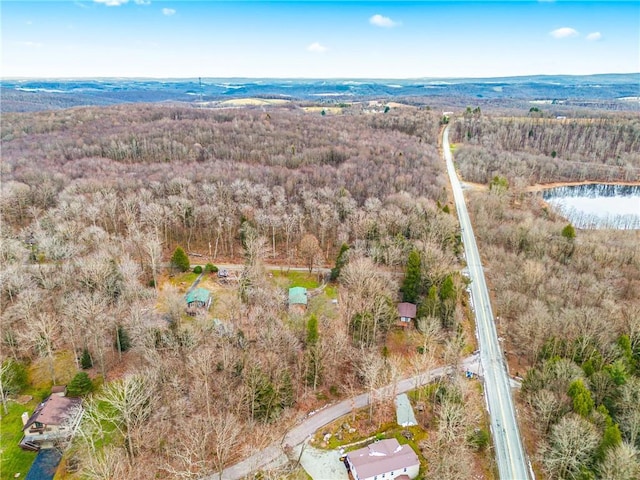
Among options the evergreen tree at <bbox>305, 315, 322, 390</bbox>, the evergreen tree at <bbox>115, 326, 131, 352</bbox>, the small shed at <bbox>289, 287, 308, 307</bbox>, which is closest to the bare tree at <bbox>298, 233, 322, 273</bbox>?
the small shed at <bbox>289, 287, 308, 307</bbox>

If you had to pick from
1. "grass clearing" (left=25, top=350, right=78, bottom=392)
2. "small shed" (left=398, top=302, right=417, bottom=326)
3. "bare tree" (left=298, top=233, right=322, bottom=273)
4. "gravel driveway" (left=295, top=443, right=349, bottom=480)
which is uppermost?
"bare tree" (left=298, top=233, right=322, bottom=273)

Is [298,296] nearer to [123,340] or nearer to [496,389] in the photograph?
[123,340]

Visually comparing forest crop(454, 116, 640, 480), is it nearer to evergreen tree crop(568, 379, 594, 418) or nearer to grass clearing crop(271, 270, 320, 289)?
evergreen tree crop(568, 379, 594, 418)

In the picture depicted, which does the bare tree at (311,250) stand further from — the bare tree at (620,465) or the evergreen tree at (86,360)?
the bare tree at (620,465)

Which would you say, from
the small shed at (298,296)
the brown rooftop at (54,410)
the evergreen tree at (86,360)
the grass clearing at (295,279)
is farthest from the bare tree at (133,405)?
the grass clearing at (295,279)

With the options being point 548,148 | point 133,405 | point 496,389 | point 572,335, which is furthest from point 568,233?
point 548,148

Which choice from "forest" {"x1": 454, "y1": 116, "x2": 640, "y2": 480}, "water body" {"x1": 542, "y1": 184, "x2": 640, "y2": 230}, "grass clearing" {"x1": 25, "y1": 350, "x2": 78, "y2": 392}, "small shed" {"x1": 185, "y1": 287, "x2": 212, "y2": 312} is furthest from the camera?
"water body" {"x1": 542, "y1": 184, "x2": 640, "y2": 230}

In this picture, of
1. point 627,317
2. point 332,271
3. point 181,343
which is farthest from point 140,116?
point 627,317
